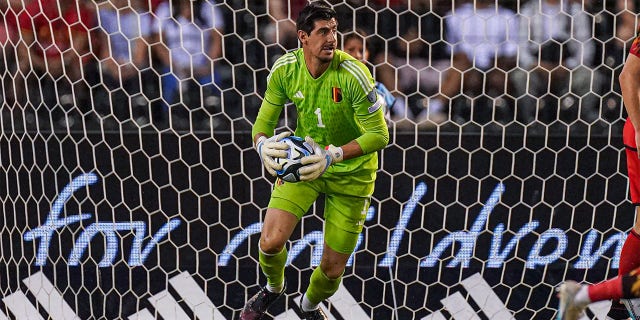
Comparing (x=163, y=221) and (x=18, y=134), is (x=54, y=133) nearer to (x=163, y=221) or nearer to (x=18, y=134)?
(x=18, y=134)

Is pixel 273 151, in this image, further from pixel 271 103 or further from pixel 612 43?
pixel 612 43

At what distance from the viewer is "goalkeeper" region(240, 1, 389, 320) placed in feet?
11.9

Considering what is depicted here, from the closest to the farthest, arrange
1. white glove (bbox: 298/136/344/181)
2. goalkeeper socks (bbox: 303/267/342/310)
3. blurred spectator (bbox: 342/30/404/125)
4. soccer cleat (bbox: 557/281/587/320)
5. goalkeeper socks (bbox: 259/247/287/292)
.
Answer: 1. soccer cleat (bbox: 557/281/587/320)
2. white glove (bbox: 298/136/344/181)
3. goalkeeper socks (bbox: 259/247/287/292)
4. goalkeeper socks (bbox: 303/267/342/310)
5. blurred spectator (bbox: 342/30/404/125)

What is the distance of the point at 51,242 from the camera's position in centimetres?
495

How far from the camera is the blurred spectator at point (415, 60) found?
15.8ft

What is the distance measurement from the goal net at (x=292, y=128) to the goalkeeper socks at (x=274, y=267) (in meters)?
0.82

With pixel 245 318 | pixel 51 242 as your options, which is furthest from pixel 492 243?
pixel 51 242

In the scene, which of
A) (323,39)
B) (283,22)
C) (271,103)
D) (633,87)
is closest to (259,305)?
(271,103)

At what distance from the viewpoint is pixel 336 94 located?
148 inches

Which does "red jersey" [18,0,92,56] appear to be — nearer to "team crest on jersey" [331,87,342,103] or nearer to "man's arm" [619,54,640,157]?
"team crest on jersey" [331,87,342,103]

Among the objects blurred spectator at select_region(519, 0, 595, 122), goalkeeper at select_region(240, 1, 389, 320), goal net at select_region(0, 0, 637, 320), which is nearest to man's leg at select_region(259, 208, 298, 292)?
goalkeeper at select_region(240, 1, 389, 320)

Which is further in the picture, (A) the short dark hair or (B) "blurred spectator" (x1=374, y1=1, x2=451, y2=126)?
(B) "blurred spectator" (x1=374, y1=1, x2=451, y2=126)

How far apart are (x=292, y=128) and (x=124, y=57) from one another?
0.95m

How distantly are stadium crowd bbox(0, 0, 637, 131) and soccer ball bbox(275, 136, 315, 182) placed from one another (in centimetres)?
129
